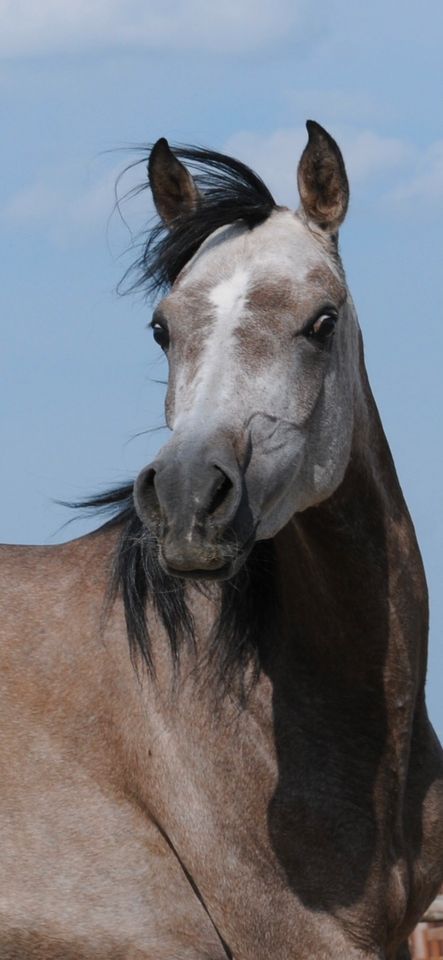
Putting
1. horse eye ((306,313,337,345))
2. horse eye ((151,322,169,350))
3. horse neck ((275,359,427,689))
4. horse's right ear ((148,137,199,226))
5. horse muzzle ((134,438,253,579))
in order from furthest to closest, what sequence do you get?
horse's right ear ((148,137,199,226)), horse neck ((275,359,427,689)), horse eye ((151,322,169,350)), horse eye ((306,313,337,345)), horse muzzle ((134,438,253,579))

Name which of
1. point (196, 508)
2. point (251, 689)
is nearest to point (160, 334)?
point (196, 508)

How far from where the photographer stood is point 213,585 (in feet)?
16.4

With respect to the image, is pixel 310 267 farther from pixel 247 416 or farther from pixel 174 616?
pixel 174 616

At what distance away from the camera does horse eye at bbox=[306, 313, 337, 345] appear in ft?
14.6

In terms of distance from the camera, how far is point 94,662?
507 centimetres

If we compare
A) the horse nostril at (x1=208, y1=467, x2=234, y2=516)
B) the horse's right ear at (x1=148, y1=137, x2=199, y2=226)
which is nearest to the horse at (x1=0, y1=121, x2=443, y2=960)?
the horse's right ear at (x1=148, y1=137, x2=199, y2=226)

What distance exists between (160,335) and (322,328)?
0.55 meters

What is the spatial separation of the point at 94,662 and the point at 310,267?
1644 millimetres

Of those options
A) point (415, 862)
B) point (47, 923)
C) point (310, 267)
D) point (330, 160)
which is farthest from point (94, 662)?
point (330, 160)

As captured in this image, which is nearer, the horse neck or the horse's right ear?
the horse neck

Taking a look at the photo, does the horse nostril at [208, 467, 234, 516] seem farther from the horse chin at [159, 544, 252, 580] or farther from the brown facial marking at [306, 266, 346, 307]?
the brown facial marking at [306, 266, 346, 307]

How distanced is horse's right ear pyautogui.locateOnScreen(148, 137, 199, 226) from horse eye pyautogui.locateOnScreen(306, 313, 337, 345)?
2.66 ft

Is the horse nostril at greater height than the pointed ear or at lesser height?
lesser

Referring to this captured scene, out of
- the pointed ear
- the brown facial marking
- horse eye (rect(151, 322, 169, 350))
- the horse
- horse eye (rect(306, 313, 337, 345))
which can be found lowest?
the horse
